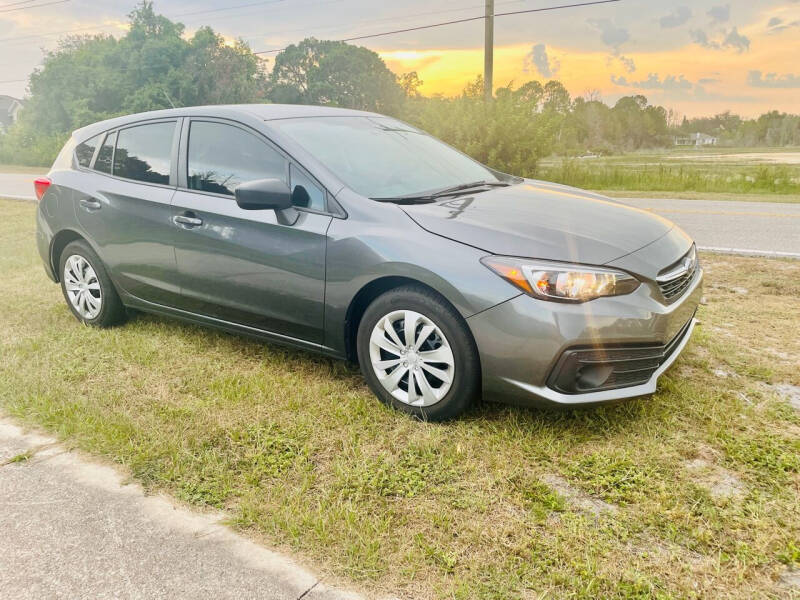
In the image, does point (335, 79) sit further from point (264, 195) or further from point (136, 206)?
point (264, 195)

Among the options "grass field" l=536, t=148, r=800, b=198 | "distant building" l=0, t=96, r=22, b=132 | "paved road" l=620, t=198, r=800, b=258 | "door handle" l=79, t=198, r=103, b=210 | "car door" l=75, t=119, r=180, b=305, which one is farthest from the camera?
"distant building" l=0, t=96, r=22, b=132

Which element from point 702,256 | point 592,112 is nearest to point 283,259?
point 702,256

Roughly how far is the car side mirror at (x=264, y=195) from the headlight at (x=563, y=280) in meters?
1.30

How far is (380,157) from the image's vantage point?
402 centimetres

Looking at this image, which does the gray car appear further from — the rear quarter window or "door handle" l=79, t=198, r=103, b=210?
the rear quarter window

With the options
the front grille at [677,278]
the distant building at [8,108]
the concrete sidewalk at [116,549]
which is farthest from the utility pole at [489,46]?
the distant building at [8,108]

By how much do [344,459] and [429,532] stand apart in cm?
66

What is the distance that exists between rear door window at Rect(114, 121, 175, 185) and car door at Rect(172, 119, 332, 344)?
0.19 metres

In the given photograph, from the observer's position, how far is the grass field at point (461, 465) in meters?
2.26

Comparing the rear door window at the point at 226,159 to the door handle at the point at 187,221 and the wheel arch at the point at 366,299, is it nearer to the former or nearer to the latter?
the door handle at the point at 187,221

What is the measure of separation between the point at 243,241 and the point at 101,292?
5.42 feet

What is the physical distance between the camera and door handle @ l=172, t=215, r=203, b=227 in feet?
13.4

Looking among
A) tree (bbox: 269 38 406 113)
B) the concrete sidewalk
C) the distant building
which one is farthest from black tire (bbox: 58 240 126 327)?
the distant building

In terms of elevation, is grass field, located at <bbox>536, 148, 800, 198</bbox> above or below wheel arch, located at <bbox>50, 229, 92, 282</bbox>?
above
